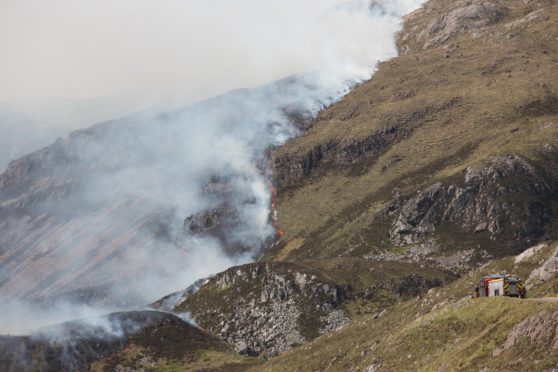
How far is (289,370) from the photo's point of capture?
Result: 149750mm

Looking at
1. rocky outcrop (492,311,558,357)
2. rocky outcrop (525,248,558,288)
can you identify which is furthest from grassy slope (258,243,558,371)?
rocky outcrop (525,248,558,288)

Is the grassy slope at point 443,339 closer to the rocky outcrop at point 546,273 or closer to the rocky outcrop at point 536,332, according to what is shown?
the rocky outcrop at point 536,332

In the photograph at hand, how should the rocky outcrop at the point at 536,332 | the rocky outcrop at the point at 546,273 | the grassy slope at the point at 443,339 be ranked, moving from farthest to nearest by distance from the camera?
the rocky outcrop at the point at 546,273
the grassy slope at the point at 443,339
the rocky outcrop at the point at 536,332

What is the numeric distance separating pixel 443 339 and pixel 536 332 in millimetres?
29342

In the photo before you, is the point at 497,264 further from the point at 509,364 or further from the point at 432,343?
the point at 509,364

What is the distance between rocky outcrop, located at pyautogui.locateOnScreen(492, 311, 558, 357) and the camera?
224 ft

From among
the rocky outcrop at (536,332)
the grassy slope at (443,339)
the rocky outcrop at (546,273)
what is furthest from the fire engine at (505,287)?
the rocky outcrop at (536,332)

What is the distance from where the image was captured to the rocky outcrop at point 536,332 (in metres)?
68.2

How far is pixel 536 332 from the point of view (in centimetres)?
7050

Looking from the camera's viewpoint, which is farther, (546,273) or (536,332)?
(546,273)

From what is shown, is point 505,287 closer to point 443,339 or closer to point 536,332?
point 443,339

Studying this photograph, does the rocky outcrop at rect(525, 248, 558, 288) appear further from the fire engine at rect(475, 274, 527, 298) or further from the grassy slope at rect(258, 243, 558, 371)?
the fire engine at rect(475, 274, 527, 298)

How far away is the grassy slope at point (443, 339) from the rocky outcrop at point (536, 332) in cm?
66

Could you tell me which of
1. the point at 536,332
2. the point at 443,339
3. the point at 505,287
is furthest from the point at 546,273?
the point at 536,332
